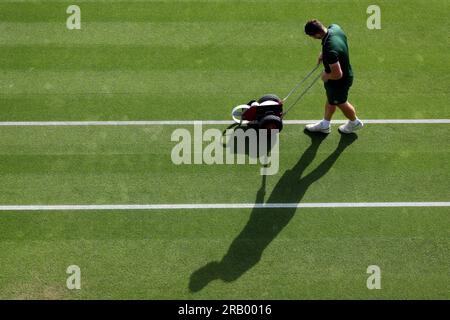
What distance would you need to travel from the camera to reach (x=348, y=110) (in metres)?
10.5

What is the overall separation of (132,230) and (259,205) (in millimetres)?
2107

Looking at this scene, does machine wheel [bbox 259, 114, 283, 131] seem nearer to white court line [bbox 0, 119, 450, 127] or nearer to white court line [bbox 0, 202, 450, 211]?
white court line [bbox 0, 119, 450, 127]

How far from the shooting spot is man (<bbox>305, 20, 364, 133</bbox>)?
959cm

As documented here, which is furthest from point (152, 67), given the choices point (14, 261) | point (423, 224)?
point (423, 224)

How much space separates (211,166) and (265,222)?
1.55 meters

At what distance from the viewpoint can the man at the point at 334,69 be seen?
9.59 meters

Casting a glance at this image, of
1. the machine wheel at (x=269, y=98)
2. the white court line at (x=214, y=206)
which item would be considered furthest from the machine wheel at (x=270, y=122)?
the white court line at (x=214, y=206)

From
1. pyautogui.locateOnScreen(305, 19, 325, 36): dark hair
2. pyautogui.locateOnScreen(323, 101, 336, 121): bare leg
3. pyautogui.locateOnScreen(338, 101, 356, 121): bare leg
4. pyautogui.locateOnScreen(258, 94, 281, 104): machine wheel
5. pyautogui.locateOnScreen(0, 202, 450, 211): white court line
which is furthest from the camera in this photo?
pyautogui.locateOnScreen(258, 94, 281, 104): machine wheel

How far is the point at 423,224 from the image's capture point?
9.52 m

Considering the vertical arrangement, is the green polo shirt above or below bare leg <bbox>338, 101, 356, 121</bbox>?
above
